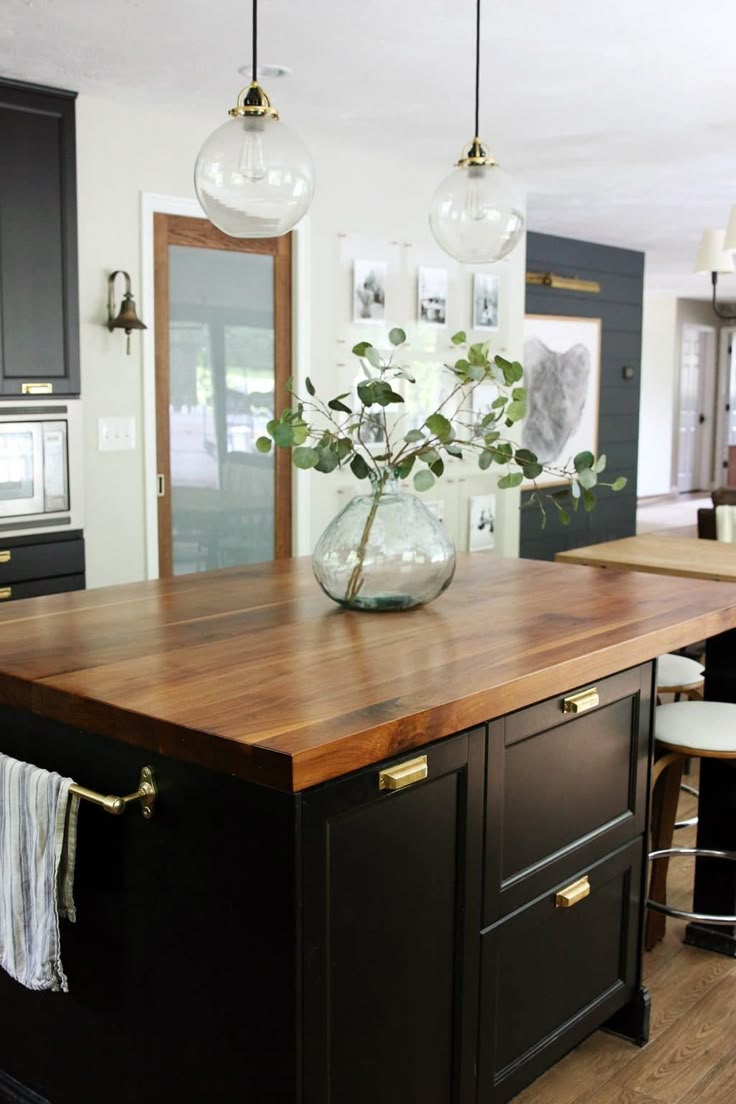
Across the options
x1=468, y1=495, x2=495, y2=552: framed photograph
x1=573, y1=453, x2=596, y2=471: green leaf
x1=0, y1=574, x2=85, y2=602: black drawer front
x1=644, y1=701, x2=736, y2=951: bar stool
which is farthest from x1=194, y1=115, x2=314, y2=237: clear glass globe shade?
x1=468, y1=495, x2=495, y2=552: framed photograph

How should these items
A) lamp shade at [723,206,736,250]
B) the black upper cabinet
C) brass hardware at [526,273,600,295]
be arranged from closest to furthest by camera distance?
the black upper cabinet < lamp shade at [723,206,736,250] < brass hardware at [526,273,600,295]

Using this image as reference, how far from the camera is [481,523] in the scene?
680 centimetres

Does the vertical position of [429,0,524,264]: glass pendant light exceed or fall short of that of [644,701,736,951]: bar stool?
it exceeds it

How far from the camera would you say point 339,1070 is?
1.62 metres

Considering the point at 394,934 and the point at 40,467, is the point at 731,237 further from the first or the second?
the point at 394,934

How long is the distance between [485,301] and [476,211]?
3966 mm

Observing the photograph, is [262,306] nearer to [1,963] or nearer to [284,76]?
[284,76]

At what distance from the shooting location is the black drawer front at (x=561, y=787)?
1.92 m

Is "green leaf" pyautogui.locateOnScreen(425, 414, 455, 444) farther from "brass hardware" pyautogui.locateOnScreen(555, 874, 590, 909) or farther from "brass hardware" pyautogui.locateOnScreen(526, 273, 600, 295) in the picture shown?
"brass hardware" pyautogui.locateOnScreen(526, 273, 600, 295)

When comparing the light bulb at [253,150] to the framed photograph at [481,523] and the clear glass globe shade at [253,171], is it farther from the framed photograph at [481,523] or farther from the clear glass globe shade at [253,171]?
the framed photograph at [481,523]

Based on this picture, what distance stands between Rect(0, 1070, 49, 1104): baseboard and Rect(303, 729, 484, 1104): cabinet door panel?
0.70 metres

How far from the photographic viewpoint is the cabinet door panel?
1.56 m

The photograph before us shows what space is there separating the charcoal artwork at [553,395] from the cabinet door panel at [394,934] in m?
6.57

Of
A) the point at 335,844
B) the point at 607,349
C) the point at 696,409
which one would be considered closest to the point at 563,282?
the point at 607,349
